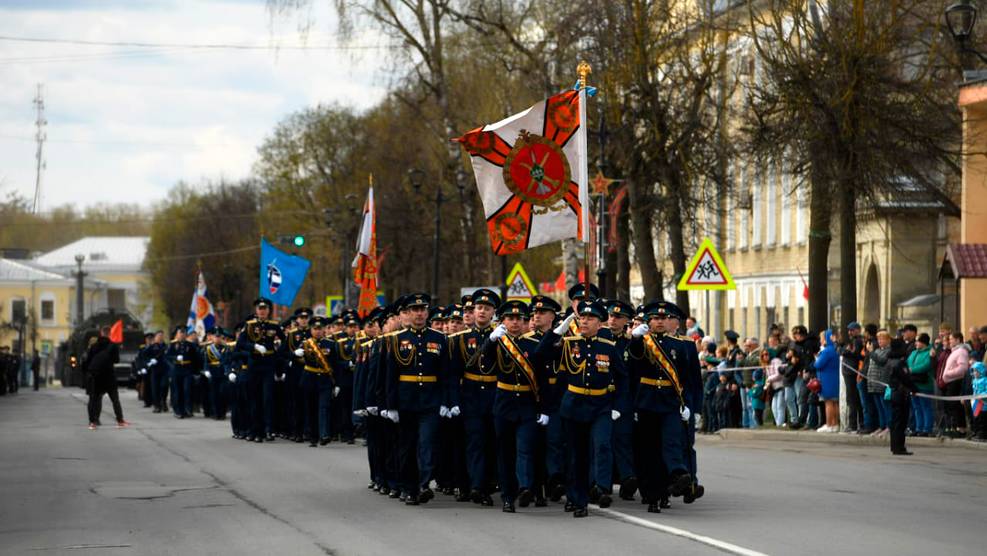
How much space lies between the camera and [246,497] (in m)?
16.3

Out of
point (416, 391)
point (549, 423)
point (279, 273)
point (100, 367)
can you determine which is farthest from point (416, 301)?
point (279, 273)

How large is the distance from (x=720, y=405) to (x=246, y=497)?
13.6m

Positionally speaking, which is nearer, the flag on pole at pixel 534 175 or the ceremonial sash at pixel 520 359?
the ceremonial sash at pixel 520 359

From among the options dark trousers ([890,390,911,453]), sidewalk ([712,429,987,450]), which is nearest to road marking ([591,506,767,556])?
dark trousers ([890,390,911,453])

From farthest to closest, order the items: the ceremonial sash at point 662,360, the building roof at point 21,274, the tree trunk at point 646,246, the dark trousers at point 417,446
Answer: the building roof at point 21,274, the tree trunk at point 646,246, the dark trousers at point 417,446, the ceremonial sash at point 662,360

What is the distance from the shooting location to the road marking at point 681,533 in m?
11.7

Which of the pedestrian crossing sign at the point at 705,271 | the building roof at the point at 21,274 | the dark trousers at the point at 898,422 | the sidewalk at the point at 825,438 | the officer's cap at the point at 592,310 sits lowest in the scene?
the sidewalk at the point at 825,438

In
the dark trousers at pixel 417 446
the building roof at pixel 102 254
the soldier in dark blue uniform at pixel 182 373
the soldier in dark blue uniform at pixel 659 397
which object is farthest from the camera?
the building roof at pixel 102 254

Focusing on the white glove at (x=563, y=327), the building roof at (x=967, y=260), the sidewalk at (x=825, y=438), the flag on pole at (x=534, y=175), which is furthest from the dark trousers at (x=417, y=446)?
the building roof at (x=967, y=260)

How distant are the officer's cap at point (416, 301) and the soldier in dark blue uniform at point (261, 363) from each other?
34.4 feet

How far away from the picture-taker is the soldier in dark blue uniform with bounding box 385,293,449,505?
52.0 ft

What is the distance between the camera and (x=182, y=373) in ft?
124

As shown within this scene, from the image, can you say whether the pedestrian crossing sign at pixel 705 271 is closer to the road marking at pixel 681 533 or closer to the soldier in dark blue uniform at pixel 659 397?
the soldier in dark blue uniform at pixel 659 397

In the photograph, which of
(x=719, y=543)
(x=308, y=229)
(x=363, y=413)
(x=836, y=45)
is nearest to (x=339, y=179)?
(x=308, y=229)
